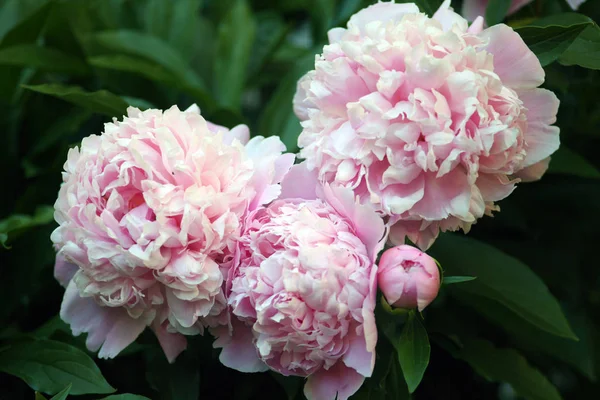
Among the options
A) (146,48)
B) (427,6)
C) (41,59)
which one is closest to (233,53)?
(146,48)

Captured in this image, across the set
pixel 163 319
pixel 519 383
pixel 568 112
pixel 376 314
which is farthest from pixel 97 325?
pixel 568 112

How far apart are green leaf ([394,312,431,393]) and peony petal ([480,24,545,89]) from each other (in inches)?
7.7

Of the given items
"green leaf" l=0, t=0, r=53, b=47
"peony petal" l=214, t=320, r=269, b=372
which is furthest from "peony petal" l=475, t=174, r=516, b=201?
"green leaf" l=0, t=0, r=53, b=47

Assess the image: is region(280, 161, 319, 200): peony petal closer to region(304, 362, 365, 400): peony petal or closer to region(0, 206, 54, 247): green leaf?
region(304, 362, 365, 400): peony petal

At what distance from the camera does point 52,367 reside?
A: 0.61 m

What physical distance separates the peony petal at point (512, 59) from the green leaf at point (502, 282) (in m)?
0.19

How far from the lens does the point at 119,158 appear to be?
1.69 ft

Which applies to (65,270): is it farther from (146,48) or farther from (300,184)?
(146,48)

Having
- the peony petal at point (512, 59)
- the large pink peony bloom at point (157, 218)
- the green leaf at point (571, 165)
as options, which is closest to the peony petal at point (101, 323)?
the large pink peony bloom at point (157, 218)

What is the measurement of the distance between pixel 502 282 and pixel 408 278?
20 centimetres

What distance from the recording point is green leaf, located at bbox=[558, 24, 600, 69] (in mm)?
568

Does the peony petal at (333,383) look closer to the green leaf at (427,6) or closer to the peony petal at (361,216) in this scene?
the peony petal at (361,216)

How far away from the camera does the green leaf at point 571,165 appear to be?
71 cm

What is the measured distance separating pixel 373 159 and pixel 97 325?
0.86 ft
